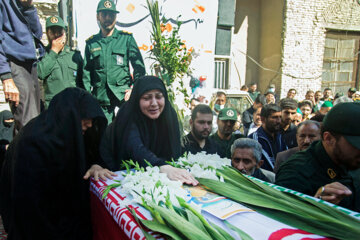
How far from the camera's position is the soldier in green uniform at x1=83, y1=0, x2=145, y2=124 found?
12.1ft

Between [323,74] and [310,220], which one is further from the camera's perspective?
[323,74]

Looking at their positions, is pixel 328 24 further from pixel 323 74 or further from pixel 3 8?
pixel 3 8

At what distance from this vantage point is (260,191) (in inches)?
61.1

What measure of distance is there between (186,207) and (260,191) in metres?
0.49

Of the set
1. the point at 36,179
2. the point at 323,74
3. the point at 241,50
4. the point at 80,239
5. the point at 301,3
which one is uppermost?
the point at 301,3

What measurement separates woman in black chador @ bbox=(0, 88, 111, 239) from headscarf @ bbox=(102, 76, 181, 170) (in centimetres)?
21

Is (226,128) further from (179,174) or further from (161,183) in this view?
(161,183)

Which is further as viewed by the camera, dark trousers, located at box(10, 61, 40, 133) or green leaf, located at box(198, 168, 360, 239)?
dark trousers, located at box(10, 61, 40, 133)

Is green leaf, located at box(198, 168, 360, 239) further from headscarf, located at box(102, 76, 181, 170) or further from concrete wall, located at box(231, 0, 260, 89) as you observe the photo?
concrete wall, located at box(231, 0, 260, 89)

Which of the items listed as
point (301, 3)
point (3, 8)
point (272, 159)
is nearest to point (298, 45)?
point (301, 3)

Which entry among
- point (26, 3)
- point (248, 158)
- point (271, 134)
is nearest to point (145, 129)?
point (248, 158)

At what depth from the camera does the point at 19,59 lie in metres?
2.76

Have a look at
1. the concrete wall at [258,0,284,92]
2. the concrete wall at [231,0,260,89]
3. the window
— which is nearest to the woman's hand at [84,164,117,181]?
the concrete wall at [231,0,260,89]

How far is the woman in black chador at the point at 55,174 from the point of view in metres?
1.82
